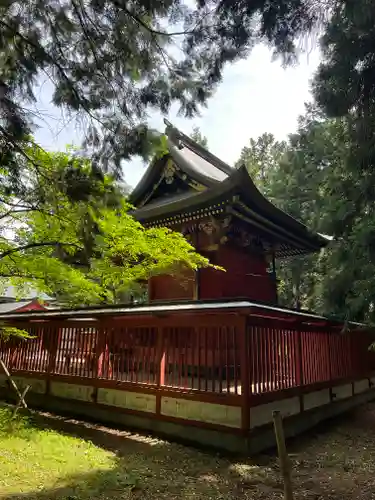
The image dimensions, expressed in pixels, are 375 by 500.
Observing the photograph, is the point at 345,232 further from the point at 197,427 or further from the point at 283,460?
the point at 283,460

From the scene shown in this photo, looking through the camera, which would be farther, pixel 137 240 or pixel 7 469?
pixel 137 240

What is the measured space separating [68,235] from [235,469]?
A: 4.31 m

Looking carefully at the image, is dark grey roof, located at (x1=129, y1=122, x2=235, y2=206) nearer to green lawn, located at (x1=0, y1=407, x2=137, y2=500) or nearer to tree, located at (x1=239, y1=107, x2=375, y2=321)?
tree, located at (x1=239, y1=107, x2=375, y2=321)

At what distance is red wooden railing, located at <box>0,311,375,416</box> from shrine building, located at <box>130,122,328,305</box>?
217 cm

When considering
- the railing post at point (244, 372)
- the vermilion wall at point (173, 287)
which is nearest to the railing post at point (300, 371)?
the railing post at point (244, 372)

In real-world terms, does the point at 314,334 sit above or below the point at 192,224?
below

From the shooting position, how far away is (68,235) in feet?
19.2

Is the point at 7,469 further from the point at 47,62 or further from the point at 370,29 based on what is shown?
the point at 370,29

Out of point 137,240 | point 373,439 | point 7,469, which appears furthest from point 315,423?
point 7,469

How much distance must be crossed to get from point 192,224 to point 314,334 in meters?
4.40

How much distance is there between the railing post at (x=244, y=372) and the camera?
5.83m

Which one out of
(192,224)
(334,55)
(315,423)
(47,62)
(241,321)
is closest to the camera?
(47,62)

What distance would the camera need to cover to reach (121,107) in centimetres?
495

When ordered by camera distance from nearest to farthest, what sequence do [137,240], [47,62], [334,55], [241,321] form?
[47,62]
[334,55]
[241,321]
[137,240]
